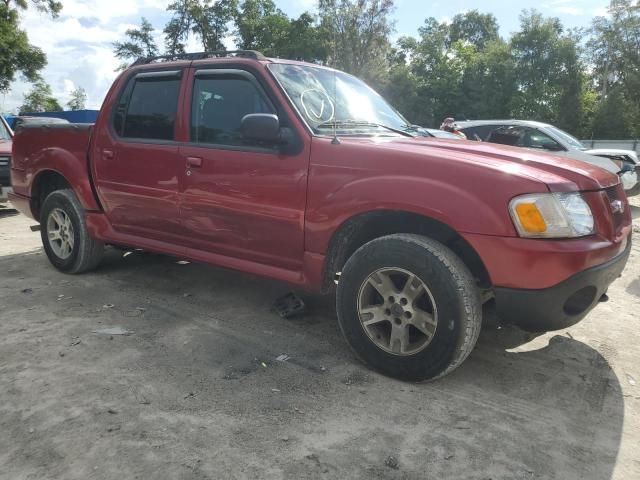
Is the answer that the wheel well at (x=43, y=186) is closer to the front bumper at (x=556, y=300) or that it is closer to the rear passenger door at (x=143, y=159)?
the rear passenger door at (x=143, y=159)

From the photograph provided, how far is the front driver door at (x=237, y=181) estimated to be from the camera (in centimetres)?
321

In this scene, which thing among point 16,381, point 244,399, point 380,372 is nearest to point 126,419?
point 244,399

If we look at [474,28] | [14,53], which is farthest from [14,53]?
[474,28]

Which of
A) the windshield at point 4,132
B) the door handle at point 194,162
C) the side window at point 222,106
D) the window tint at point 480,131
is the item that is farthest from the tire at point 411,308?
the windshield at point 4,132

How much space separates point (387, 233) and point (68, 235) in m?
3.21

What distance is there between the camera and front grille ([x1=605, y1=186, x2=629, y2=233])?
2810 mm

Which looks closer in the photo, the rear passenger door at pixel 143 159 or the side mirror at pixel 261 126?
the side mirror at pixel 261 126

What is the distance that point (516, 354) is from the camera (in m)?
3.32

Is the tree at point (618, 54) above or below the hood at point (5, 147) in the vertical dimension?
above

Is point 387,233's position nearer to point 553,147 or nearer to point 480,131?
point 553,147

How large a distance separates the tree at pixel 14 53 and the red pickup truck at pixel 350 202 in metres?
26.3

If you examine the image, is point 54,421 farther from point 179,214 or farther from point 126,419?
point 179,214

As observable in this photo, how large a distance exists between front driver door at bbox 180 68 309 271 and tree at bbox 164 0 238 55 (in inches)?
1664

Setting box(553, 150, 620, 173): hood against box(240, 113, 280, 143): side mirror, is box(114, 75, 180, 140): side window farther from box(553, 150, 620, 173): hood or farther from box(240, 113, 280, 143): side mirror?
box(553, 150, 620, 173): hood
